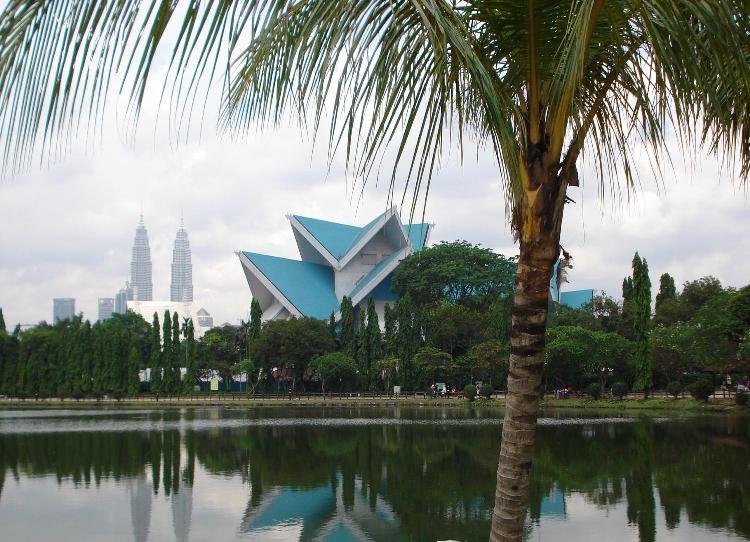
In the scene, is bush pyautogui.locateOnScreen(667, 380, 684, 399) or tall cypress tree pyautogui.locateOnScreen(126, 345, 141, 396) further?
tall cypress tree pyautogui.locateOnScreen(126, 345, 141, 396)

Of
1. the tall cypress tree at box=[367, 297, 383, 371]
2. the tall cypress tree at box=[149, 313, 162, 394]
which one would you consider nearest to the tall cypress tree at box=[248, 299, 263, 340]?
the tall cypress tree at box=[149, 313, 162, 394]

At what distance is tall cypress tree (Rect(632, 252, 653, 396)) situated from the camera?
26.8m

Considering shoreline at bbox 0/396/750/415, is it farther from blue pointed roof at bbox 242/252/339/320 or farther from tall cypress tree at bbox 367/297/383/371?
blue pointed roof at bbox 242/252/339/320

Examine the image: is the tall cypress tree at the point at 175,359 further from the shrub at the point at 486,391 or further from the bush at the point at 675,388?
the bush at the point at 675,388

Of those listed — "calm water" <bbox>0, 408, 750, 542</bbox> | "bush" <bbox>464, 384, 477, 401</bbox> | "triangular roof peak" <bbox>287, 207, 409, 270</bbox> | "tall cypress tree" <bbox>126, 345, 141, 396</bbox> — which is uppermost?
"triangular roof peak" <bbox>287, 207, 409, 270</bbox>

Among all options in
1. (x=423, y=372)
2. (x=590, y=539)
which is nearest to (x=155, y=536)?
(x=590, y=539)

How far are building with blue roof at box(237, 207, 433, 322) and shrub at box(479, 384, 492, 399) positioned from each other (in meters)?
16.3

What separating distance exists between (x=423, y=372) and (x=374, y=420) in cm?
1258

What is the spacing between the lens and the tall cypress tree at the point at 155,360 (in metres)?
37.3

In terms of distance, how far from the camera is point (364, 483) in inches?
462

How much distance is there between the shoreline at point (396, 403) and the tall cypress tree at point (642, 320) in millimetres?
841

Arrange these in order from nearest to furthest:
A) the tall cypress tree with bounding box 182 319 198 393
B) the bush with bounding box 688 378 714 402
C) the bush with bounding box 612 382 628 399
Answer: the bush with bounding box 688 378 714 402 < the bush with bounding box 612 382 628 399 < the tall cypress tree with bounding box 182 319 198 393

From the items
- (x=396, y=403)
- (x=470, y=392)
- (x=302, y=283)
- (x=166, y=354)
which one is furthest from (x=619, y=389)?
(x=302, y=283)

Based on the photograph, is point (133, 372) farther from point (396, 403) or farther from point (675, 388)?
point (675, 388)
